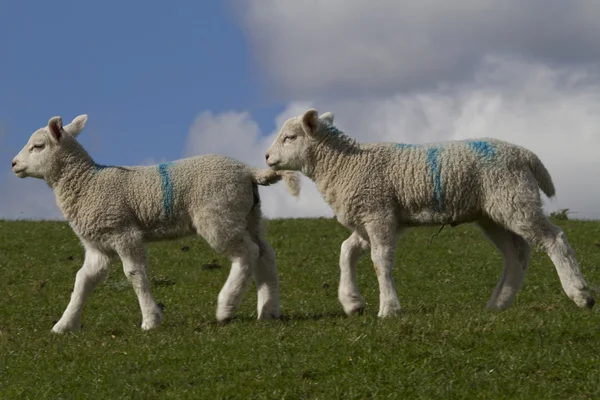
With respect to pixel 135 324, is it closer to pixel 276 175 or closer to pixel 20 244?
pixel 276 175

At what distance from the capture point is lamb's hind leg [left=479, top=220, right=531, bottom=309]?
1398cm

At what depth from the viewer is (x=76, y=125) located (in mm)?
15430

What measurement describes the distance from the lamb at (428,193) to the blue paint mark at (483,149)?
0.04 feet

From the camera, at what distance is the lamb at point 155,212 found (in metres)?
14.1

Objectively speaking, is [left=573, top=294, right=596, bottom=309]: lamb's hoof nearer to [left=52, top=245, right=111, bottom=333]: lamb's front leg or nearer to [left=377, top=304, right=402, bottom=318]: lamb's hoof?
[left=377, top=304, right=402, bottom=318]: lamb's hoof

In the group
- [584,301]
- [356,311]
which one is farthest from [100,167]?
[584,301]

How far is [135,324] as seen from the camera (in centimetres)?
1568

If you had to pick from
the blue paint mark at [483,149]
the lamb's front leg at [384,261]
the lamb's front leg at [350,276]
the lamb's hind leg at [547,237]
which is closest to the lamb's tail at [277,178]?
the lamb's front leg at [350,276]

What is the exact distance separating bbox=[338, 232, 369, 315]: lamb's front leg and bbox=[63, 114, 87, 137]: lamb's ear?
4.46 metres

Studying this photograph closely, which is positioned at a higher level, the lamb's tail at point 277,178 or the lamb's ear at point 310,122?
the lamb's ear at point 310,122

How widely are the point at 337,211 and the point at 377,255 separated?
0.90 metres

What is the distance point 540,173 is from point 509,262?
1.33m

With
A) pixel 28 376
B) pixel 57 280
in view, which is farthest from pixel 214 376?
pixel 57 280

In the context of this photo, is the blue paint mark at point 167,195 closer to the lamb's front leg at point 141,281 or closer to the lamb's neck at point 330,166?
the lamb's front leg at point 141,281
